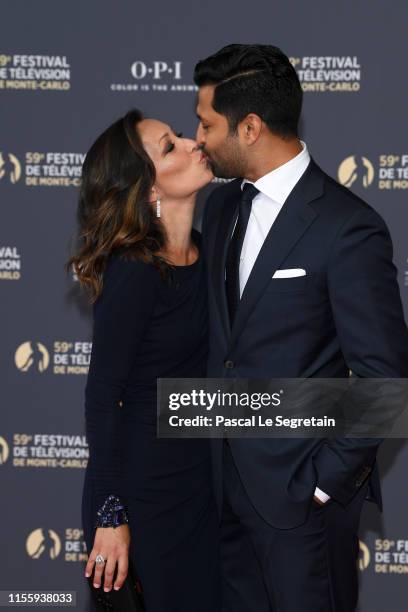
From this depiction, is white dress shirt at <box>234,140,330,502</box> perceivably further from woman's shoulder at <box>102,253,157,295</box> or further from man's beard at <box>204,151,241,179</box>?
woman's shoulder at <box>102,253,157,295</box>

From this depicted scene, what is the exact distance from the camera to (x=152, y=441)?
245 cm

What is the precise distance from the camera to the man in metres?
2.20

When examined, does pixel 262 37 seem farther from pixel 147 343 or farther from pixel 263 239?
pixel 147 343

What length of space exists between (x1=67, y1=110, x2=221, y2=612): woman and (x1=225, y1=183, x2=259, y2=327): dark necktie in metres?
0.13

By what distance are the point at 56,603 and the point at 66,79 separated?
230 cm

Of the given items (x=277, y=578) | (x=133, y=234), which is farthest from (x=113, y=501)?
(x=133, y=234)

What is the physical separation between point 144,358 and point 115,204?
17.7 inches

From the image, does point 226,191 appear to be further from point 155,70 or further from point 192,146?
point 155,70

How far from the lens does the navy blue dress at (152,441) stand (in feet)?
7.59

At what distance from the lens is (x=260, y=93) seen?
7.85ft

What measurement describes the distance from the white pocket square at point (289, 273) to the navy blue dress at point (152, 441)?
1.04 feet

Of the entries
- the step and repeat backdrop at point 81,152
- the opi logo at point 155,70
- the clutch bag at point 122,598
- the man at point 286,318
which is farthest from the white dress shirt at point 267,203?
the opi logo at point 155,70

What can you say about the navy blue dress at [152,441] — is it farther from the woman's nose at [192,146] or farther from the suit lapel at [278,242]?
the woman's nose at [192,146]
